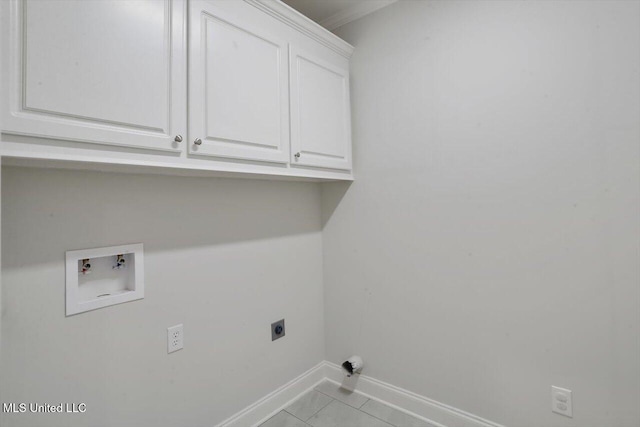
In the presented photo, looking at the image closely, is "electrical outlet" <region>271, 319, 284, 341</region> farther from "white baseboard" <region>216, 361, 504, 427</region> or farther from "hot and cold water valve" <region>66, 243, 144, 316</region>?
"hot and cold water valve" <region>66, 243, 144, 316</region>

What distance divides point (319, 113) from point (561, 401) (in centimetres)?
179

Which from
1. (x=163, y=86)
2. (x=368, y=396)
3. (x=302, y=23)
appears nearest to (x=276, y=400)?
(x=368, y=396)

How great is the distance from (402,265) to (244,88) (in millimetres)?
1280

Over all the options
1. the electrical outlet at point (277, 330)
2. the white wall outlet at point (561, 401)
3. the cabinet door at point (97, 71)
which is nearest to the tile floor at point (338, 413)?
the electrical outlet at point (277, 330)

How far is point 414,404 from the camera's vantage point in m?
1.84

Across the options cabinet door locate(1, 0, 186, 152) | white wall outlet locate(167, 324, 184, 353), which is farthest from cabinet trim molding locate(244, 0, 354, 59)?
white wall outlet locate(167, 324, 184, 353)

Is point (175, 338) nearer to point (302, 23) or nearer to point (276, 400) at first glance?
point (276, 400)

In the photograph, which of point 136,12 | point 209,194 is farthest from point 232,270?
point 136,12

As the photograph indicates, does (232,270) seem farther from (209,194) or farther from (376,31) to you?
(376,31)

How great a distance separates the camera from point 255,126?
1.44 m

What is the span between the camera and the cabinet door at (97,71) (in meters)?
0.86

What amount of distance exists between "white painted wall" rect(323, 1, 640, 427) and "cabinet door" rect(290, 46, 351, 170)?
0.14 metres

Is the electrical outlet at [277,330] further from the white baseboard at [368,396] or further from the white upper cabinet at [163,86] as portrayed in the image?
the white upper cabinet at [163,86]

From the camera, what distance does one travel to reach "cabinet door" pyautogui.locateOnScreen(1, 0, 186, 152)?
2.82 feet
